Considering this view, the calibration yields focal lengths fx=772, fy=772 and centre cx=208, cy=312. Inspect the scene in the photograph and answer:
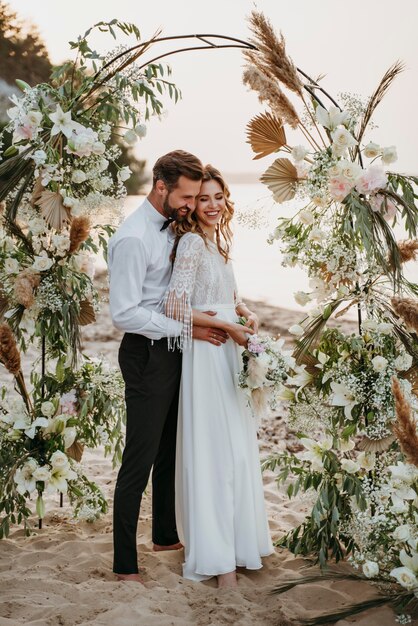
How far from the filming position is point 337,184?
3520mm

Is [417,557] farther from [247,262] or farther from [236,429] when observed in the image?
[247,262]

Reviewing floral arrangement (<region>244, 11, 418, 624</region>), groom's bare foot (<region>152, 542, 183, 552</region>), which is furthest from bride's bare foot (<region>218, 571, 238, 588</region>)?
groom's bare foot (<region>152, 542, 183, 552</region>)

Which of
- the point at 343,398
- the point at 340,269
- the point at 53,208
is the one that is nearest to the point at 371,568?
the point at 343,398

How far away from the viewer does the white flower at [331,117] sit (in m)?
3.54

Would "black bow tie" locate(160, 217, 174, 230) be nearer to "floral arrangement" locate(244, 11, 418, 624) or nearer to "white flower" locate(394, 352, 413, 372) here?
"floral arrangement" locate(244, 11, 418, 624)

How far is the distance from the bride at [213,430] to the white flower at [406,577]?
40.9 inches

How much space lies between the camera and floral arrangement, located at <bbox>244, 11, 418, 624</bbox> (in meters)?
3.52

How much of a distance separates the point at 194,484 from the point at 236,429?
33 cm

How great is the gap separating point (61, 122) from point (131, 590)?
2257 mm

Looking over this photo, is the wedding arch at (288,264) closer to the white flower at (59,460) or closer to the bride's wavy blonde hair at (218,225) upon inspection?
the white flower at (59,460)

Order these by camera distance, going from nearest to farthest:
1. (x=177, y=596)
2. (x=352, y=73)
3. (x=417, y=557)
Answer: (x=417, y=557) → (x=177, y=596) → (x=352, y=73)

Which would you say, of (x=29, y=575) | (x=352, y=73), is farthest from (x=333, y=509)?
(x=352, y=73)

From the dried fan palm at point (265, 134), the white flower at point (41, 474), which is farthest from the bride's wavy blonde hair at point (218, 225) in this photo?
the white flower at point (41, 474)

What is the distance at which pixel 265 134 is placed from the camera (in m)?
3.66
